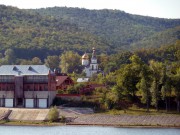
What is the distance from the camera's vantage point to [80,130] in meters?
68.1

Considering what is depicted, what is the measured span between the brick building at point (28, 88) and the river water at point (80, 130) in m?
12.2

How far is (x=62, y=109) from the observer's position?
8088 centimetres

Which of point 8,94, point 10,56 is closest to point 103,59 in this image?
point 10,56

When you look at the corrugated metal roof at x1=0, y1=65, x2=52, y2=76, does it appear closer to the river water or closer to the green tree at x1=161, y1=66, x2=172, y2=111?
the river water

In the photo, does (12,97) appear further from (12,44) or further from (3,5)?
(3,5)

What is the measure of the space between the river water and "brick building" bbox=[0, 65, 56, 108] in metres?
12.2

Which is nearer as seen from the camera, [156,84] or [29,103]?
[156,84]

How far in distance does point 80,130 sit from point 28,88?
63.4 ft

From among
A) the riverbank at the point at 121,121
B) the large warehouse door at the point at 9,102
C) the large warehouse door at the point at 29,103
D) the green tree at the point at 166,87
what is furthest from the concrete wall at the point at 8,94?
the green tree at the point at 166,87

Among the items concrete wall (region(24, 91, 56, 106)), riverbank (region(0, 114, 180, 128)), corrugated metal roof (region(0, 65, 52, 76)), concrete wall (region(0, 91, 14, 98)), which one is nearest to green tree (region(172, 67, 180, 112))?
riverbank (region(0, 114, 180, 128))

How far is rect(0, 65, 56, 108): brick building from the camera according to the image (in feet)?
276

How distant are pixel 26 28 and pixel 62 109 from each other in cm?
9139

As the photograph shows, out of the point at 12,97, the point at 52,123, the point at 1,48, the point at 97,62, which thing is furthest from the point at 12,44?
the point at 52,123

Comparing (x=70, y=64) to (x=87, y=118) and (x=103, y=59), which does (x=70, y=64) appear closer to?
(x=103, y=59)
